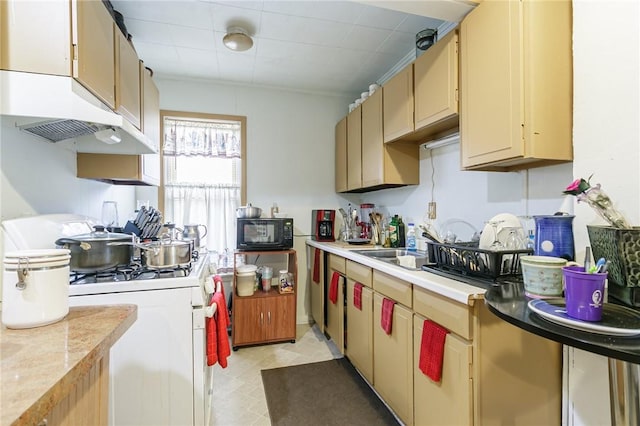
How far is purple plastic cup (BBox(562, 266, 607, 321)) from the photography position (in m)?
0.75

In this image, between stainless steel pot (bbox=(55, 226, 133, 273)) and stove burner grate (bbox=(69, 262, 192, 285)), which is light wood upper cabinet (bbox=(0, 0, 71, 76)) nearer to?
stainless steel pot (bbox=(55, 226, 133, 273))

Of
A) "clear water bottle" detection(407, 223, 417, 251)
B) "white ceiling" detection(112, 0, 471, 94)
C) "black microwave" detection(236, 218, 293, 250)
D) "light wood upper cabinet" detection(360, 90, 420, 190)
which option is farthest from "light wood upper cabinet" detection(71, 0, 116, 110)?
"clear water bottle" detection(407, 223, 417, 251)

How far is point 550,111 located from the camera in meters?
1.27

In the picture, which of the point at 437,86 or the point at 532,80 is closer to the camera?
the point at 532,80

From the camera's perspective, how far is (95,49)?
137cm

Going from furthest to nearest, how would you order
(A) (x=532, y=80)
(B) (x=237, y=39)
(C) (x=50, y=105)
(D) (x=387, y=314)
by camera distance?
(B) (x=237, y=39) → (D) (x=387, y=314) → (A) (x=532, y=80) → (C) (x=50, y=105)

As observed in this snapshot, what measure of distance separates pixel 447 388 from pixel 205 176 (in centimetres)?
283

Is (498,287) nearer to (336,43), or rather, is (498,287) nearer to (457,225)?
(457,225)

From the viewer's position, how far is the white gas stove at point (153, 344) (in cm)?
132

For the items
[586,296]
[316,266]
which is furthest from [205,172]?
[586,296]

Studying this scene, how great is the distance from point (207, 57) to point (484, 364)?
9.74 feet

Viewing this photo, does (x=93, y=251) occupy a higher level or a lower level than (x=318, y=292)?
higher

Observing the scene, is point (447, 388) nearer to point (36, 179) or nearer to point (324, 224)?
point (324, 224)

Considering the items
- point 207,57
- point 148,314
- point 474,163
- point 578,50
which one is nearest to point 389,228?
point 474,163
